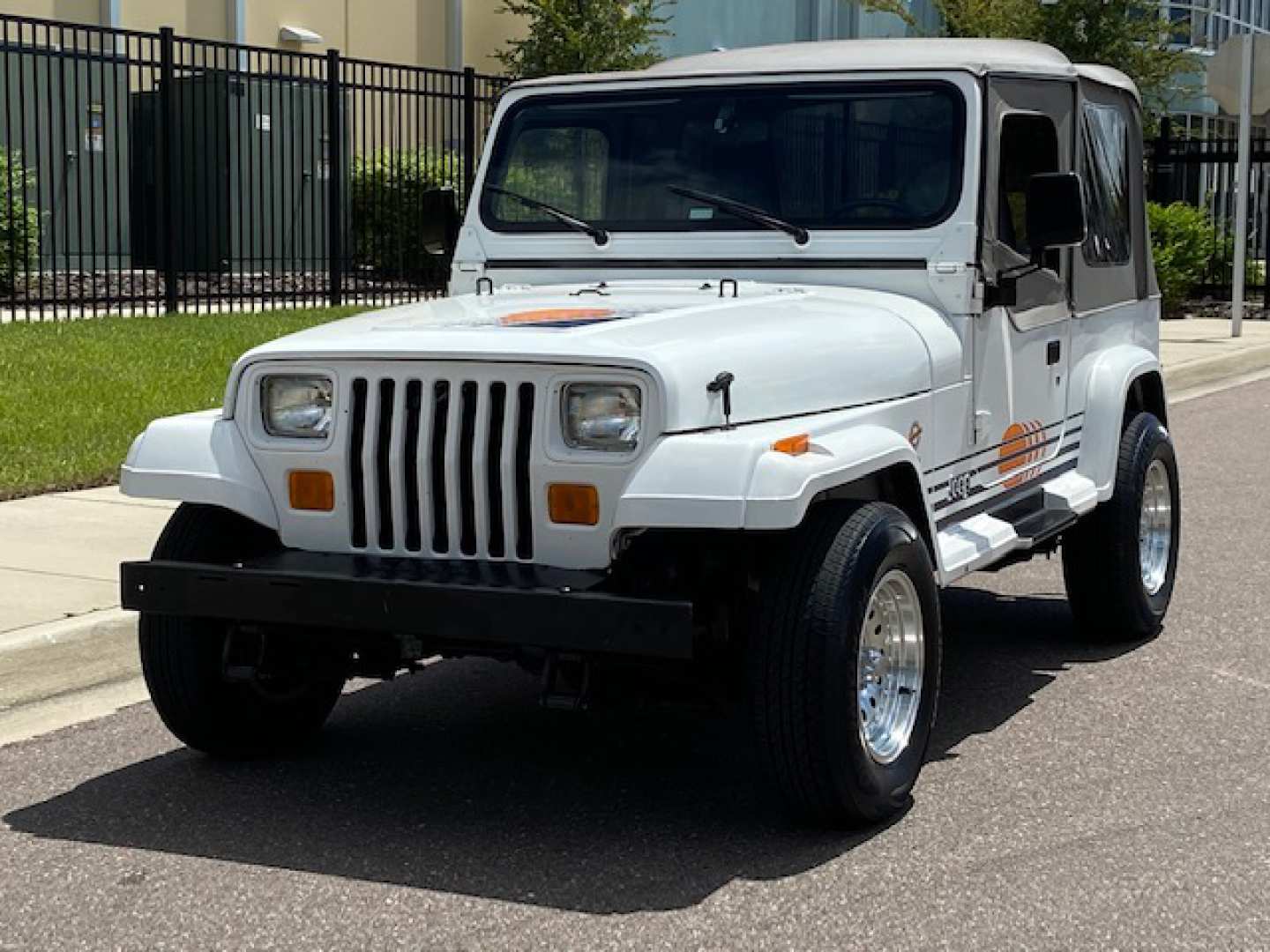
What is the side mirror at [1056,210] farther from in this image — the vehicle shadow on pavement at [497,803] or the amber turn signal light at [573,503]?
the amber turn signal light at [573,503]

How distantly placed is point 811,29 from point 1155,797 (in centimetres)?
3210

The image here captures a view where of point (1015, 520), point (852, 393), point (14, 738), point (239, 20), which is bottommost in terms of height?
point (14, 738)

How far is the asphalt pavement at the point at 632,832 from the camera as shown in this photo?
455 cm

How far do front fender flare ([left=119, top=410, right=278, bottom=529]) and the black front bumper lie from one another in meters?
0.16

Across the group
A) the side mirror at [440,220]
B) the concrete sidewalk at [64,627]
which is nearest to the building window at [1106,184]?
Answer: the side mirror at [440,220]

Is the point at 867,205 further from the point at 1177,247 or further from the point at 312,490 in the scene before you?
the point at 1177,247

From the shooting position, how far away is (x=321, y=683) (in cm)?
596

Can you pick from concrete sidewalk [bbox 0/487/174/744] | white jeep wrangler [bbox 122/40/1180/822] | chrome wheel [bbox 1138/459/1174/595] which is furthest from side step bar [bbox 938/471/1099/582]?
concrete sidewalk [bbox 0/487/174/744]

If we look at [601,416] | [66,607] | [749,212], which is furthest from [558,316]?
[66,607]

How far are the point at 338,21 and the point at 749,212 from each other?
21066 millimetres

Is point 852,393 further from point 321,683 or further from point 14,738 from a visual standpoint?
point 14,738

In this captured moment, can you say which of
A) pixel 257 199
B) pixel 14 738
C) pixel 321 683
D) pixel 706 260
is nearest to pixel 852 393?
pixel 706 260

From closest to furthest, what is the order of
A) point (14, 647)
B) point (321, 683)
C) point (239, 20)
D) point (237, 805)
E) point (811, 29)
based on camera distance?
point (237, 805), point (321, 683), point (14, 647), point (239, 20), point (811, 29)

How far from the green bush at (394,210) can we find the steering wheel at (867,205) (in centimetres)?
1593
